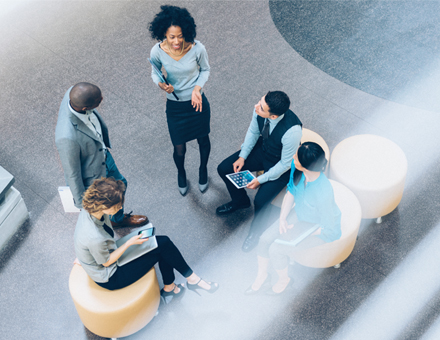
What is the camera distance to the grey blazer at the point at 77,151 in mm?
2734

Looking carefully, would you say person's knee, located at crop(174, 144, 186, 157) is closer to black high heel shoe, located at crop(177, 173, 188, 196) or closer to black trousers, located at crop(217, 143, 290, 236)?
black high heel shoe, located at crop(177, 173, 188, 196)

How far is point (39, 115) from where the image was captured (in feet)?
15.3

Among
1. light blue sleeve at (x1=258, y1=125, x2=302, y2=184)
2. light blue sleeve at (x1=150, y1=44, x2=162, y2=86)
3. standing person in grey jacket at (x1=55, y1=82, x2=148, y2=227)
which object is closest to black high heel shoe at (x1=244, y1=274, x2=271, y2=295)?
light blue sleeve at (x1=258, y1=125, x2=302, y2=184)

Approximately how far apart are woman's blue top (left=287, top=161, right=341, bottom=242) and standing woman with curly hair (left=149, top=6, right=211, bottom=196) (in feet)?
3.39

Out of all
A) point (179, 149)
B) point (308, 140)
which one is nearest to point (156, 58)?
point (179, 149)

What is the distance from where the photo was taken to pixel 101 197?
8.17 ft

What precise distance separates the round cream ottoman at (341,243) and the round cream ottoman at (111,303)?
1101 millimetres

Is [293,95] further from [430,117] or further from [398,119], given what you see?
[430,117]

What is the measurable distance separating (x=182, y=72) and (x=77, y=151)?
1.03m

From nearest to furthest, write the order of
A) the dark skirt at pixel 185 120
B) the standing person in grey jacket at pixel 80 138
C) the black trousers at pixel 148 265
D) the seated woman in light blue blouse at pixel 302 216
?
the seated woman in light blue blouse at pixel 302 216
the standing person in grey jacket at pixel 80 138
the black trousers at pixel 148 265
the dark skirt at pixel 185 120

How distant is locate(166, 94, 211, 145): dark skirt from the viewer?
350 cm

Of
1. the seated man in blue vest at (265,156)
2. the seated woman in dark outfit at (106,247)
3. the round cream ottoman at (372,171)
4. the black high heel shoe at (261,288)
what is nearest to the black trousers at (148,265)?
the seated woman in dark outfit at (106,247)

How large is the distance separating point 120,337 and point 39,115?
272cm

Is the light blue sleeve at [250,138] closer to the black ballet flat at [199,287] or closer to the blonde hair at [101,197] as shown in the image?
the black ballet flat at [199,287]
